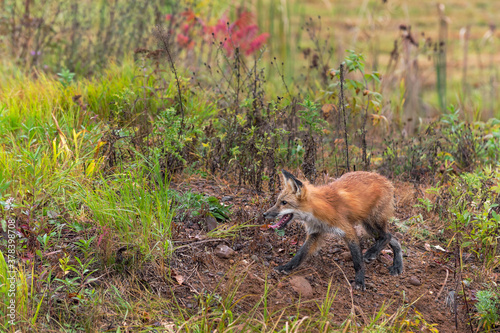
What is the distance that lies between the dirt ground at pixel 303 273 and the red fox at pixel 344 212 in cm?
17

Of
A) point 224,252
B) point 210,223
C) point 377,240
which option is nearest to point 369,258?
point 377,240

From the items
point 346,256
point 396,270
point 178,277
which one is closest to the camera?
point 178,277

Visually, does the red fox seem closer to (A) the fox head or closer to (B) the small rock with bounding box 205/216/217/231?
(A) the fox head

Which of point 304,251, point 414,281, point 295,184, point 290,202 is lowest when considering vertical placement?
point 414,281

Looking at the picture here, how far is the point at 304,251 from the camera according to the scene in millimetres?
4770

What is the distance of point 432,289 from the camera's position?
15.9 ft

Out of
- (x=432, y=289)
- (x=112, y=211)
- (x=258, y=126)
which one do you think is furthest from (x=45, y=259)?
(x=432, y=289)

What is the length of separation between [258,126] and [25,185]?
2574 mm

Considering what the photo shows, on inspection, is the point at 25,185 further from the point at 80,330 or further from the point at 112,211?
the point at 80,330

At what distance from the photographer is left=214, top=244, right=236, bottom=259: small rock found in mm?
4676

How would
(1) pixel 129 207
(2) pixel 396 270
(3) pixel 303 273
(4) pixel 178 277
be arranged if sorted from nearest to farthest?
(4) pixel 178 277 < (1) pixel 129 207 < (3) pixel 303 273 < (2) pixel 396 270

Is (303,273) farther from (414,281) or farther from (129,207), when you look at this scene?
(129,207)

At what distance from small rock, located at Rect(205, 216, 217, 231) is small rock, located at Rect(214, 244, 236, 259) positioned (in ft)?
0.83

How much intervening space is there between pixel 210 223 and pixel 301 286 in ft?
3.41
